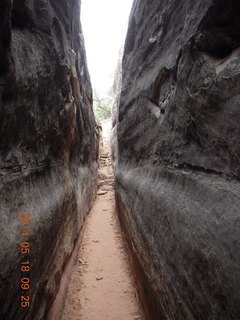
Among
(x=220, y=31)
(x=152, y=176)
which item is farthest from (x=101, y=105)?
(x=220, y=31)

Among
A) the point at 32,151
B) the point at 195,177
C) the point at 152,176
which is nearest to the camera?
the point at 195,177

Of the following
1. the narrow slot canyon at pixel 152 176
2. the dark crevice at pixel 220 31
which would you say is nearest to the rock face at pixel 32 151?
the narrow slot canyon at pixel 152 176

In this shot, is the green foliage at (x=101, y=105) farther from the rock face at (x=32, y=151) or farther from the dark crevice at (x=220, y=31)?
the dark crevice at (x=220, y=31)

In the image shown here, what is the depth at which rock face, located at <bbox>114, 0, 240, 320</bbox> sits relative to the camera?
1.47 metres

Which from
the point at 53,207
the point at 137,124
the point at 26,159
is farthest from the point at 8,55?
the point at 137,124

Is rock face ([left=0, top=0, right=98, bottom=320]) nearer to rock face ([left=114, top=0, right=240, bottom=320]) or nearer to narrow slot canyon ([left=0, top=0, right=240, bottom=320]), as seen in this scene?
narrow slot canyon ([left=0, top=0, right=240, bottom=320])

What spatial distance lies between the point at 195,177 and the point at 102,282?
350 cm

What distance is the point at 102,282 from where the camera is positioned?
13.5 ft

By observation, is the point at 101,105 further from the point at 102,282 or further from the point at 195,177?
the point at 195,177

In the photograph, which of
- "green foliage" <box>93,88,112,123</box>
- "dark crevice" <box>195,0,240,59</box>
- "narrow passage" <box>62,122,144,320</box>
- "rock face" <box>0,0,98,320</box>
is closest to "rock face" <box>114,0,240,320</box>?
"dark crevice" <box>195,0,240,59</box>

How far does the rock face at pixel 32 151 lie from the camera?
5.94 feet

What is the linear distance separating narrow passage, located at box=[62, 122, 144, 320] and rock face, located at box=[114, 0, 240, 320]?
2.57 feet

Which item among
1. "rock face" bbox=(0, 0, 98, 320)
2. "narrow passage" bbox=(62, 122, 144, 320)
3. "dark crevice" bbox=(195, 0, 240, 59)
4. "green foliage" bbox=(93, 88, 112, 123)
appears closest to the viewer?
"rock face" bbox=(0, 0, 98, 320)

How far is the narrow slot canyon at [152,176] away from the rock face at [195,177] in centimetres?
1
